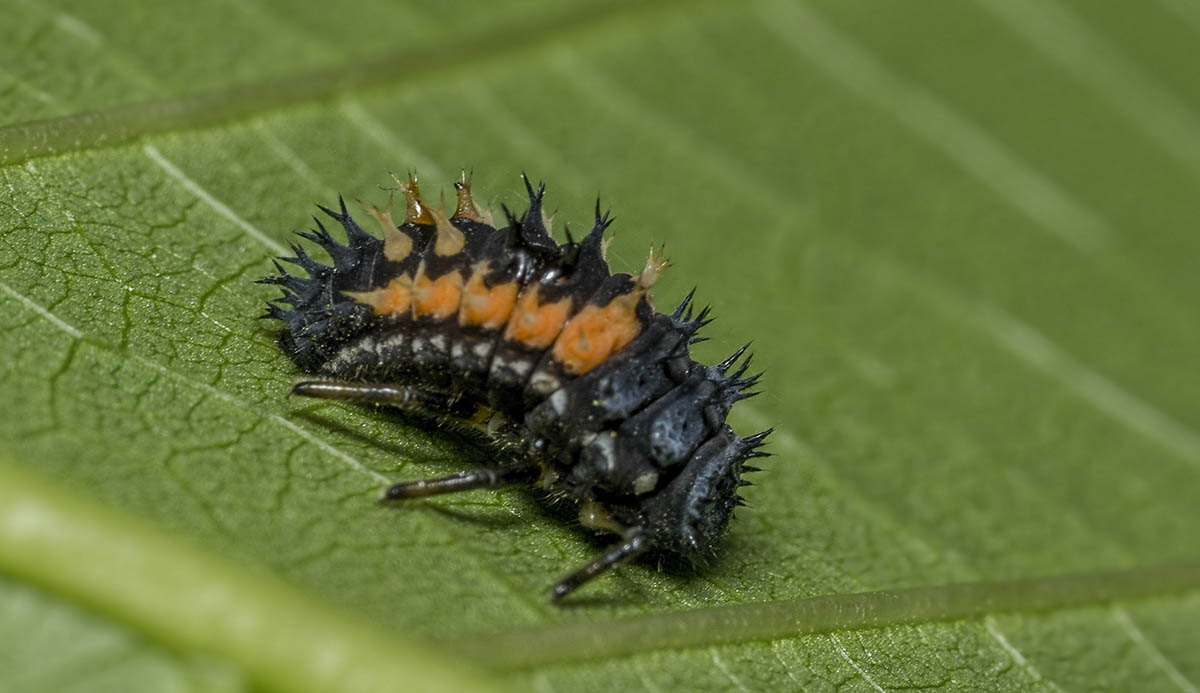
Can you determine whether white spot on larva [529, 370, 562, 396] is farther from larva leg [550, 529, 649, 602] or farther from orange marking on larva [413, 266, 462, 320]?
larva leg [550, 529, 649, 602]

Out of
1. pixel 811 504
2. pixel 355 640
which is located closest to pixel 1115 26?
pixel 811 504

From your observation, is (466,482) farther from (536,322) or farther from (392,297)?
(392,297)

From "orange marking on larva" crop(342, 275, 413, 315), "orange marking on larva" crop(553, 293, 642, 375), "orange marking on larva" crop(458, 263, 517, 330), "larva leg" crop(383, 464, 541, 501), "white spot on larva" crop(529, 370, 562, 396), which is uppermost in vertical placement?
"orange marking on larva" crop(553, 293, 642, 375)

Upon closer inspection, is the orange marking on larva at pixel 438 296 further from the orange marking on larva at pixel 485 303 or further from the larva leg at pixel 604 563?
the larva leg at pixel 604 563

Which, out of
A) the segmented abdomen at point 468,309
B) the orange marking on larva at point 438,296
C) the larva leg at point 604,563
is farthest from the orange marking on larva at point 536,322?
the larva leg at point 604,563

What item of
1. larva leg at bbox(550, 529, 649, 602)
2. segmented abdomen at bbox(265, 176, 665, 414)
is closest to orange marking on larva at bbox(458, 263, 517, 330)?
segmented abdomen at bbox(265, 176, 665, 414)

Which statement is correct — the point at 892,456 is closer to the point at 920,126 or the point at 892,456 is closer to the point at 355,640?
the point at 920,126

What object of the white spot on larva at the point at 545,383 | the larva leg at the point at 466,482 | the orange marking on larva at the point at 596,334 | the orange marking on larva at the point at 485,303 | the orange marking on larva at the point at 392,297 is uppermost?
the orange marking on larva at the point at 596,334
